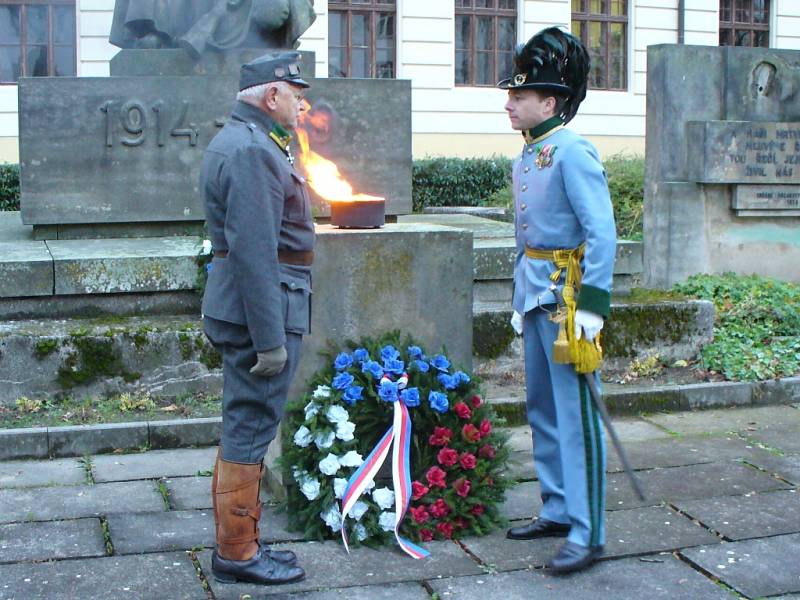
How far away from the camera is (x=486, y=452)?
4758 mm

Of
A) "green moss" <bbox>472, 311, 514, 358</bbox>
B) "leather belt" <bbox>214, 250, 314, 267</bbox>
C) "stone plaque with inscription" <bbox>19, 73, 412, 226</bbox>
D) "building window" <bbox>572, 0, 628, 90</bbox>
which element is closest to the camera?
"leather belt" <bbox>214, 250, 314, 267</bbox>

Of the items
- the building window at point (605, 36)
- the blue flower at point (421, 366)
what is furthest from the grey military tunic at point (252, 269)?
the building window at point (605, 36)

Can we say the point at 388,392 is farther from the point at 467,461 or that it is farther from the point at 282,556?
the point at 282,556

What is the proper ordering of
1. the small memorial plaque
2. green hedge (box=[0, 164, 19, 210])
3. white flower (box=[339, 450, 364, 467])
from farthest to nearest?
green hedge (box=[0, 164, 19, 210]) < the small memorial plaque < white flower (box=[339, 450, 364, 467])

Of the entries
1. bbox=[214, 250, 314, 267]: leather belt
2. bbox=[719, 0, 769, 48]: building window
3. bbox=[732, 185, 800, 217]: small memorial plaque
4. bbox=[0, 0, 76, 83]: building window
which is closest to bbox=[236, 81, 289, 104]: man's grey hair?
bbox=[214, 250, 314, 267]: leather belt

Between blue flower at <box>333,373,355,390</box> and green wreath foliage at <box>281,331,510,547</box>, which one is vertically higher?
blue flower at <box>333,373,355,390</box>

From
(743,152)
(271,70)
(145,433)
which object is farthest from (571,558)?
(743,152)

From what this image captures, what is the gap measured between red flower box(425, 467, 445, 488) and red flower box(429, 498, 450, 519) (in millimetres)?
65

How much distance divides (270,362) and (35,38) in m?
17.0

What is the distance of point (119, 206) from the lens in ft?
26.3

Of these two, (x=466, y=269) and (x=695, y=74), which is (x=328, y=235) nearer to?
(x=466, y=269)

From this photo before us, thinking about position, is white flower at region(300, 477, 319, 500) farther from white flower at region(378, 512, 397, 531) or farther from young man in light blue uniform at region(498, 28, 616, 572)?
young man in light blue uniform at region(498, 28, 616, 572)

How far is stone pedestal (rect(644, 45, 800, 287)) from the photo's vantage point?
9.11 m

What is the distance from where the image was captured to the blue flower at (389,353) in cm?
474
